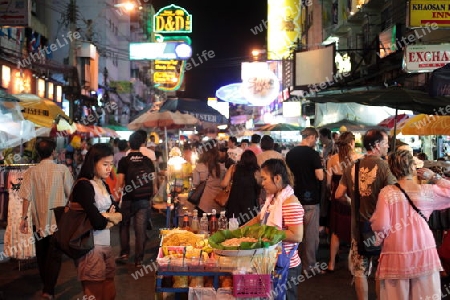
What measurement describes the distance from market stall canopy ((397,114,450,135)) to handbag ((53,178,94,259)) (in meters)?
8.88

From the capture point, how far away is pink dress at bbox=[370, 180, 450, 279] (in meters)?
4.67

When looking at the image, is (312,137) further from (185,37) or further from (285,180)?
(185,37)

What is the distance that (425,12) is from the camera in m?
11.8

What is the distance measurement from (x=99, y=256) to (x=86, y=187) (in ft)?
2.40

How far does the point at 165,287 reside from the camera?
4551mm

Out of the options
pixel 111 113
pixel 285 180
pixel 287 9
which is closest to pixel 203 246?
pixel 285 180

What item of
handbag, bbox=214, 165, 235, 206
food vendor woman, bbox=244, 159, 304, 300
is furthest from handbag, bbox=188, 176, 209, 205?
food vendor woman, bbox=244, 159, 304, 300

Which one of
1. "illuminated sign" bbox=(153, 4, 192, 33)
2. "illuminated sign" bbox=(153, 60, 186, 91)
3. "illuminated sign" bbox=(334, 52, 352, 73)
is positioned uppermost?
"illuminated sign" bbox=(153, 4, 192, 33)

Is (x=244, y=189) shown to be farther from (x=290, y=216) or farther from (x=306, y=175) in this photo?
(x=290, y=216)

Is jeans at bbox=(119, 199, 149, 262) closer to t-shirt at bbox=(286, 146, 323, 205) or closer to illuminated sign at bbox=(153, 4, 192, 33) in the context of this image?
t-shirt at bbox=(286, 146, 323, 205)

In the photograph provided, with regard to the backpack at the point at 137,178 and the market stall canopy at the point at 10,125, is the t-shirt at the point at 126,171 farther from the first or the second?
the market stall canopy at the point at 10,125

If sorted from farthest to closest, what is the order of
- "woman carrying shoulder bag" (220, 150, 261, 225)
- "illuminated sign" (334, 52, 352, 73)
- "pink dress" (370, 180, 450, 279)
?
"illuminated sign" (334, 52, 352, 73) < "woman carrying shoulder bag" (220, 150, 261, 225) < "pink dress" (370, 180, 450, 279)

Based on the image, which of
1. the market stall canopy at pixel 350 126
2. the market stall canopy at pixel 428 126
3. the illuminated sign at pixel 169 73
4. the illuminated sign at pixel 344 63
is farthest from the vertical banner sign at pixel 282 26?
the market stall canopy at pixel 428 126

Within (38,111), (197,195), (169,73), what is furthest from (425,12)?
(169,73)
